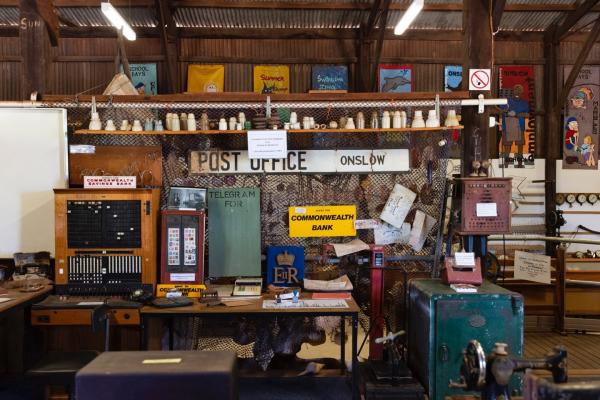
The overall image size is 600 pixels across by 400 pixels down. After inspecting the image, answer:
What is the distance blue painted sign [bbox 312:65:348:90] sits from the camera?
798 cm

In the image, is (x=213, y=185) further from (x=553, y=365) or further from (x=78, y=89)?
(x=78, y=89)

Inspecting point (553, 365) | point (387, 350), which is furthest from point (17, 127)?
point (553, 365)

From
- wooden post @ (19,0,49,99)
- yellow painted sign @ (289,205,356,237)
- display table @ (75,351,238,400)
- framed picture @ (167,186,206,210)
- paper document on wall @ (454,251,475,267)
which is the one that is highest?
wooden post @ (19,0,49,99)

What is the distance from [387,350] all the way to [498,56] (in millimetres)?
6485

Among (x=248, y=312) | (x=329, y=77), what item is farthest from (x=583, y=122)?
(x=248, y=312)

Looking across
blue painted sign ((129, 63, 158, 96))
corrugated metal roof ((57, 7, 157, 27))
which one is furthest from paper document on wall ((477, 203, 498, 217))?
corrugated metal roof ((57, 7, 157, 27))

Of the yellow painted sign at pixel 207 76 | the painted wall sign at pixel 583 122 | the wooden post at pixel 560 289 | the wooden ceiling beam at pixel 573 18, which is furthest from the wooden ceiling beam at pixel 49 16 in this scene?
the painted wall sign at pixel 583 122

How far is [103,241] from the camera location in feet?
11.7

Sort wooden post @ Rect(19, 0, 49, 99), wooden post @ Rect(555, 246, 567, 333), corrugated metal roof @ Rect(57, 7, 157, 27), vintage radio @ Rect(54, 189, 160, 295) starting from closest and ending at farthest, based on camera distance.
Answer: vintage radio @ Rect(54, 189, 160, 295) < wooden post @ Rect(19, 0, 49, 99) < wooden post @ Rect(555, 246, 567, 333) < corrugated metal roof @ Rect(57, 7, 157, 27)

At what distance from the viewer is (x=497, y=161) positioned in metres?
7.96

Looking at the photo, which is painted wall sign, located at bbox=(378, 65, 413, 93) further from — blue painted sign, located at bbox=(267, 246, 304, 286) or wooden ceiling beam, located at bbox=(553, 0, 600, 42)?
blue painted sign, located at bbox=(267, 246, 304, 286)

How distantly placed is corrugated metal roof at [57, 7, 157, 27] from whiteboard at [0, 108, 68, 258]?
4297mm

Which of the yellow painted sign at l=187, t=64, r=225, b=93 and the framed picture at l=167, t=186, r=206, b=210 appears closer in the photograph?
the framed picture at l=167, t=186, r=206, b=210

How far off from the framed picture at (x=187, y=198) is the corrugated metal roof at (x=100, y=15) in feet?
15.9
